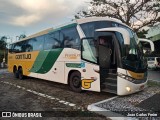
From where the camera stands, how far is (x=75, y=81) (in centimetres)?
1045

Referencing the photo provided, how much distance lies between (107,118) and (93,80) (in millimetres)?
2848

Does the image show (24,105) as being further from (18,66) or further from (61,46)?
(18,66)

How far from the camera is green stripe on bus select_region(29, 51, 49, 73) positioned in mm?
12792

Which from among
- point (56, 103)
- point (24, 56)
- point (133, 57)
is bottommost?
point (56, 103)

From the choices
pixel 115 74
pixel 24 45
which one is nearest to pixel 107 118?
pixel 115 74

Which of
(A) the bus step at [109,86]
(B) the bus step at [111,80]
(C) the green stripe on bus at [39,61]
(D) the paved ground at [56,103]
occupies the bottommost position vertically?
(D) the paved ground at [56,103]

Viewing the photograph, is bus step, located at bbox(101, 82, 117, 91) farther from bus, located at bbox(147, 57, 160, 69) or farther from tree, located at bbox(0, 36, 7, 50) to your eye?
tree, located at bbox(0, 36, 7, 50)

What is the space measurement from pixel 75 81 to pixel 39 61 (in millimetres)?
3818

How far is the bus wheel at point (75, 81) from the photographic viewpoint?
1024cm

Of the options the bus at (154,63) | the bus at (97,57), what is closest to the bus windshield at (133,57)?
the bus at (97,57)

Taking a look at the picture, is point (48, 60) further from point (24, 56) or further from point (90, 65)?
point (24, 56)

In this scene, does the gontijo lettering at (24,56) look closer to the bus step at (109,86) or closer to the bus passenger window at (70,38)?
the bus passenger window at (70,38)

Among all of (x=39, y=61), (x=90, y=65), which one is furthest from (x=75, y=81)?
(x=39, y=61)

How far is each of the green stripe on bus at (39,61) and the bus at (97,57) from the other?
1.70 feet
